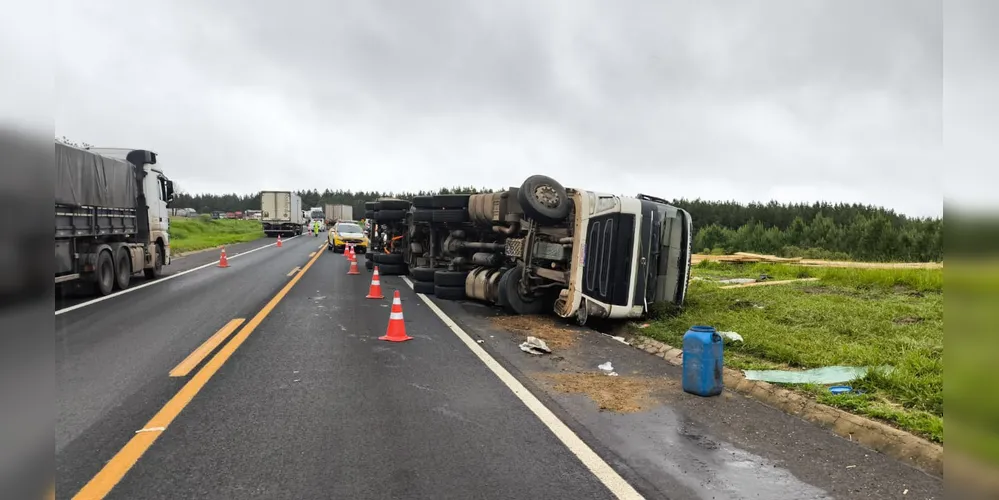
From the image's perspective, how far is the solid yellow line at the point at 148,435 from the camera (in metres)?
3.74

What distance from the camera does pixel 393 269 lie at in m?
19.5

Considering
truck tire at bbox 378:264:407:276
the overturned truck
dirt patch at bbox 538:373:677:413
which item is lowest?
truck tire at bbox 378:264:407:276

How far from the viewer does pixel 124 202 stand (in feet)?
48.3

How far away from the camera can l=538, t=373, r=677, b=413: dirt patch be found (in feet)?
19.1

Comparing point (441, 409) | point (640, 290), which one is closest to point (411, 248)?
point (640, 290)

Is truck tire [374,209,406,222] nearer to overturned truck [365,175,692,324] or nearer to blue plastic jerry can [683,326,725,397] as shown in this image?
overturned truck [365,175,692,324]

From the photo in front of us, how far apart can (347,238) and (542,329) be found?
2178 cm

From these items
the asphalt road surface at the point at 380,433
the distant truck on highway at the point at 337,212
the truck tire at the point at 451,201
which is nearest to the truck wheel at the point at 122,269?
the asphalt road surface at the point at 380,433

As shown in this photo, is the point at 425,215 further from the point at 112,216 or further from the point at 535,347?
the point at 112,216

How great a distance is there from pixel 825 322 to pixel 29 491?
1031 cm

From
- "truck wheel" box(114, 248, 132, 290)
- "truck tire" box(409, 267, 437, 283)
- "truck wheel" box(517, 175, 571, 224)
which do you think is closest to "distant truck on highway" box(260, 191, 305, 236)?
"truck wheel" box(114, 248, 132, 290)

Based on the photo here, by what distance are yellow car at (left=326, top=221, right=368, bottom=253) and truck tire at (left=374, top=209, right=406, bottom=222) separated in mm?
10657

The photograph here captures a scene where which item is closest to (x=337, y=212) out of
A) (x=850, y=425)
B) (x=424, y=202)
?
(x=424, y=202)

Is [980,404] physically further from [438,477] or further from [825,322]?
[825,322]
